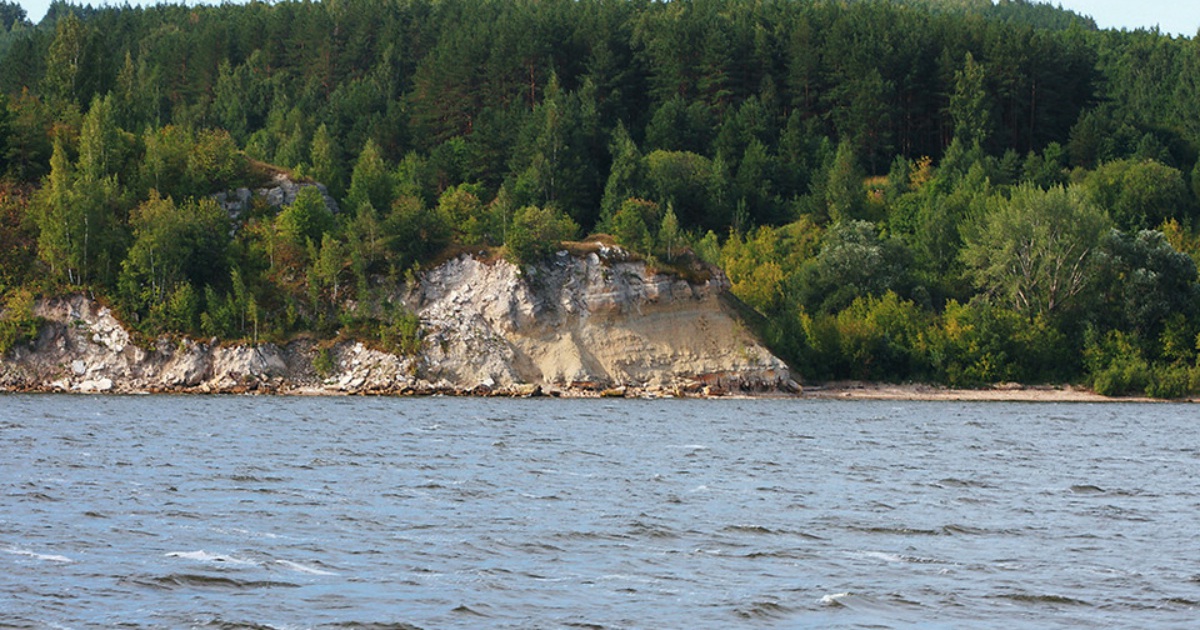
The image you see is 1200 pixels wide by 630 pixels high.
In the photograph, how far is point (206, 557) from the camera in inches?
898

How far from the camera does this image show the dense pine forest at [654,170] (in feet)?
267

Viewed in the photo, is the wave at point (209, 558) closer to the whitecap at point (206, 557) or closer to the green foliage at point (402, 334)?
the whitecap at point (206, 557)

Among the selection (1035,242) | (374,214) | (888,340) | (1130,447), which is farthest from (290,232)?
(1130,447)

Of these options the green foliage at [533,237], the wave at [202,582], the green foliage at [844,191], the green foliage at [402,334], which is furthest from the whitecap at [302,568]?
the green foliage at [844,191]

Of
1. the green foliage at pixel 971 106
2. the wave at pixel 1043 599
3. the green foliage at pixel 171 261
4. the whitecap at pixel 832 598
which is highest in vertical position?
the green foliage at pixel 971 106

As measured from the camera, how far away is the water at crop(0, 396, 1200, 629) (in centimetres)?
1994

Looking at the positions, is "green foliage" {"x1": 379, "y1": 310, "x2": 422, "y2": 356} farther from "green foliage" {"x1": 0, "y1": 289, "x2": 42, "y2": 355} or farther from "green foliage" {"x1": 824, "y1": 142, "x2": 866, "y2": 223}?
"green foliage" {"x1": 824, "y1": 142, "x2": 866, "y2": 223}

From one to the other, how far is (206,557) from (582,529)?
7151 mm

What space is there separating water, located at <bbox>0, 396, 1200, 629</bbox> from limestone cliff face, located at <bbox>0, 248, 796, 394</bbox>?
26700 mm

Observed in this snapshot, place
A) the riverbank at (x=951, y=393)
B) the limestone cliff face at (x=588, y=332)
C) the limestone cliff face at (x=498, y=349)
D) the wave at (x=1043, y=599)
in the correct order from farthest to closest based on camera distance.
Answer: the riverbank at (x=951, y=393) → the limestone cliff face at (x=588, y=332) → the limestone cliff face at (x=498, y=349) → the wave at (x=1043, y=599)

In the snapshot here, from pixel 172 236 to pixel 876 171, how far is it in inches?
2397

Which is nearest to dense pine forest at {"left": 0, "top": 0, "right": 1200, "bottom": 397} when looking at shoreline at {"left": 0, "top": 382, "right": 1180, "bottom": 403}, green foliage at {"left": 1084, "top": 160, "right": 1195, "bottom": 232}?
green foliage at {"left": 1084, "top": 160, "right": 1195, "bottom": 232}

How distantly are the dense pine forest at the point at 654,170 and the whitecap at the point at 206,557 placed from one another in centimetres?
5511

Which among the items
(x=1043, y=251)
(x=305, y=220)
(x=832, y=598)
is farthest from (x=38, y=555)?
(x=1043, y=251)
